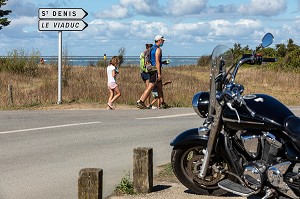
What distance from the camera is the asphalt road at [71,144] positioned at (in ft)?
27.3

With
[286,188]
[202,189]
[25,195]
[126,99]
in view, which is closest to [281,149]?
[286,188]

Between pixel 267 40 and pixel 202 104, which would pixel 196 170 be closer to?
pixel 202 104

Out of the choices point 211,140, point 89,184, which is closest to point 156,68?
point 211,140

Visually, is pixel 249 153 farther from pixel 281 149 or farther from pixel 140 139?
pixel 140 139

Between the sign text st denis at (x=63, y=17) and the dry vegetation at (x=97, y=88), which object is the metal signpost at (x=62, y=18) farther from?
the dry vegetation at (x=97, y=88)

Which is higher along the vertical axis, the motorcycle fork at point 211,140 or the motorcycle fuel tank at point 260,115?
the motorcycle fuel tank at point 260,115

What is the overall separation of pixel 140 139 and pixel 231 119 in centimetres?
595

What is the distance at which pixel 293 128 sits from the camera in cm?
562

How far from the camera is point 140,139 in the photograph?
11.9 metres

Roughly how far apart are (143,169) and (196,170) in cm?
68

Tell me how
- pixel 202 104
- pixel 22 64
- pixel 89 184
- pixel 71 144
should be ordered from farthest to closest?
pixel 22 64 < pixel 71 144 < pixel 202 104 < pixel 89 184

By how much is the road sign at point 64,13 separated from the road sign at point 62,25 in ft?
0.41

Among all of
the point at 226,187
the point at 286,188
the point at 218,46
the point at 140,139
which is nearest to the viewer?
the point at 286,188

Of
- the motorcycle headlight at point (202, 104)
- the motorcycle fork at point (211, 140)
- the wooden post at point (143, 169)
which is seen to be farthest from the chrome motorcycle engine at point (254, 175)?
the wooden post at point (143, 169)
